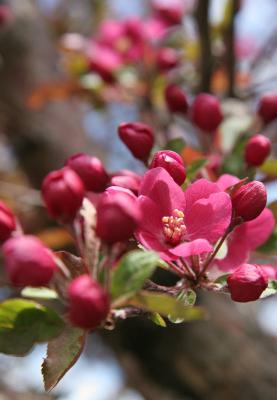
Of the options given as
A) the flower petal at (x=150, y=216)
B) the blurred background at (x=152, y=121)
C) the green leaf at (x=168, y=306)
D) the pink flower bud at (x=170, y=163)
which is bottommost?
the blurred background at (x=152, y=121)

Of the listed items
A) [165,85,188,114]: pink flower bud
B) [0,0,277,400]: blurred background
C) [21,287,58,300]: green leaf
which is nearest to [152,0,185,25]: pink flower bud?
[0,0,277,400]: blurred background

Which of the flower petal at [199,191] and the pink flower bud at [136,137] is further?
the pink flower bud at [136,137]

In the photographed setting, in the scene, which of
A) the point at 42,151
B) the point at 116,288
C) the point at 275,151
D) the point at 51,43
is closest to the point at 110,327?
the point at 116,288

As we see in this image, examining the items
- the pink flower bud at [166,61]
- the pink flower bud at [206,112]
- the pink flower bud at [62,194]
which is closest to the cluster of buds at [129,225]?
the pink flower bud at [62,194]

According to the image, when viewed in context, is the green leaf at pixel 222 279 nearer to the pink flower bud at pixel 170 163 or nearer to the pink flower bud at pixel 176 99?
the pink flower bud at pixel 170 163

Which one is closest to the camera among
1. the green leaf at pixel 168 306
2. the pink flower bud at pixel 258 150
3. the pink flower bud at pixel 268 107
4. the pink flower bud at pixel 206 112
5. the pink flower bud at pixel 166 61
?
the green leaf at pixel 168 306

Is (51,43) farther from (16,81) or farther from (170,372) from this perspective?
(170,372)

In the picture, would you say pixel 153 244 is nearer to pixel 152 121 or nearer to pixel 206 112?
pixel 206 112
